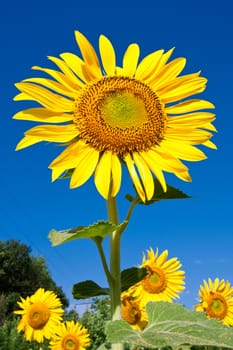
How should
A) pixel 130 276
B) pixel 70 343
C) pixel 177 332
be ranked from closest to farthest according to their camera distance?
pixel 177 332, pixel 130 276, pixel 70 343

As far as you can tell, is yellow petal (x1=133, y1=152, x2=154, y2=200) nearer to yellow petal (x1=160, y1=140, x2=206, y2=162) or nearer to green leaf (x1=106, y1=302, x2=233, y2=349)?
yellow petal (x1=160, y1=140, x2=206, y2=162)

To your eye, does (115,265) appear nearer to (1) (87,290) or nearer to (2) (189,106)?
(1) (87,290)

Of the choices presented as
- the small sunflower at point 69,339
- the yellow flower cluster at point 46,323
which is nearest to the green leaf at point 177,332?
the small sunflower at point 69,339

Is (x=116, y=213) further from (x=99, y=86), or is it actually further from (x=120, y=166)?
(x=99, y=86)

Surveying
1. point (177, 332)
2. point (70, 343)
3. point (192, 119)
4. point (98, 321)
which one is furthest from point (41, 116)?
point (98, 321)

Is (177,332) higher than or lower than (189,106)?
lower
